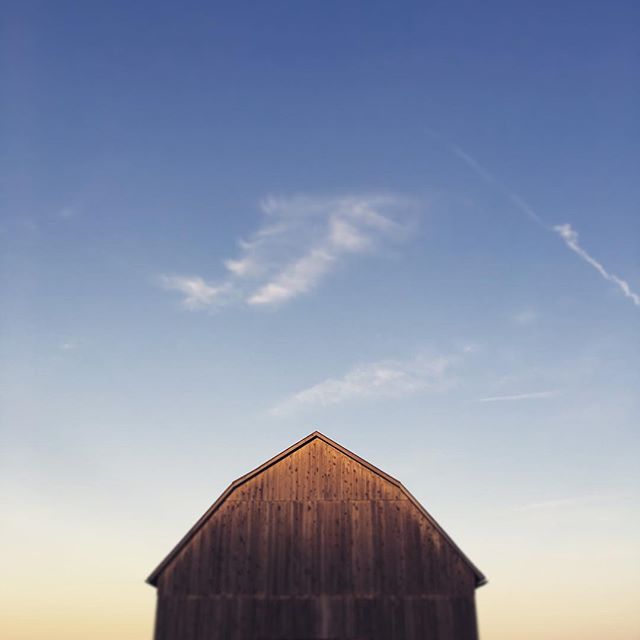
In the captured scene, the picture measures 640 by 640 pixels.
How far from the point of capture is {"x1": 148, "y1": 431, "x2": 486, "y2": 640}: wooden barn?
73.7 feet

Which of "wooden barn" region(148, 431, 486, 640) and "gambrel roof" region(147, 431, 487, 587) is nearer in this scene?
"wooden barn" region(148, 431, 486, 640)

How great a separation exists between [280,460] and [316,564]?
3.95m

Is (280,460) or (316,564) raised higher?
(280,460)

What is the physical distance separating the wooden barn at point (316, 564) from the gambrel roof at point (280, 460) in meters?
0.04

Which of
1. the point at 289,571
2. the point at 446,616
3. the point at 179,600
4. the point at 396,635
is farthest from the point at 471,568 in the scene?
the point at 179,600

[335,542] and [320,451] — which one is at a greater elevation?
[320,451]

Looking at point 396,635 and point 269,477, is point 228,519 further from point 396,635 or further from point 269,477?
point 396,635

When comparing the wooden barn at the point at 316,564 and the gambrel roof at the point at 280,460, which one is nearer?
the wooden barn at the point at 316,564

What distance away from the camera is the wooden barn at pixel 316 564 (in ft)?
73.7

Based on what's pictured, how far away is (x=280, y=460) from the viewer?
25.1 meters

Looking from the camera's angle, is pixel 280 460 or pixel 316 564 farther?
pixel 280 460

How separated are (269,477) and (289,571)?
134 inches

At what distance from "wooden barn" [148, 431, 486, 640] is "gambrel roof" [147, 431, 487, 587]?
0.12ft

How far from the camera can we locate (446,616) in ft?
73.5
